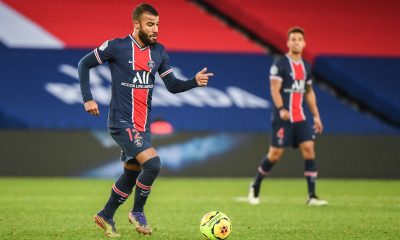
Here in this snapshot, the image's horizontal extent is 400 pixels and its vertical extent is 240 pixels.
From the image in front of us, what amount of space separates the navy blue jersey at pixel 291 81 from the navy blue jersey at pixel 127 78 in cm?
330

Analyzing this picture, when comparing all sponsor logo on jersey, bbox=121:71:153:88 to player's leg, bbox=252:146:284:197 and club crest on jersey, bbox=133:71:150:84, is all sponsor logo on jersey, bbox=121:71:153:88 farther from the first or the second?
player's leg, bbox=252:146:284:197

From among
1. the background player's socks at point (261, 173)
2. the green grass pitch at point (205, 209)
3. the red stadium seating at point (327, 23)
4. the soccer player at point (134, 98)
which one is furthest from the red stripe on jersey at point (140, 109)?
the red stadium seating at point (327, 23)

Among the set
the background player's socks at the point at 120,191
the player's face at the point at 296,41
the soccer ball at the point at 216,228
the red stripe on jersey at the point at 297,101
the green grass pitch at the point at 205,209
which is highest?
the player's face at the point at 296,41

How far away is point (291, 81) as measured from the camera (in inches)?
369

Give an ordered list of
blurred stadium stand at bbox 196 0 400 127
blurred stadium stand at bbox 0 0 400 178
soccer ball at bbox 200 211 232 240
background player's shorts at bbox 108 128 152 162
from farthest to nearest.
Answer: blurred stadium stand at bbox 196 0 400 127 < blurred stadium stand at bbox 0 0 400 178 < background player's shorts at bbox 108 128 152 162 < soccer ball at bbox 200 211 232 240

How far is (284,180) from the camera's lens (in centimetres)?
1430

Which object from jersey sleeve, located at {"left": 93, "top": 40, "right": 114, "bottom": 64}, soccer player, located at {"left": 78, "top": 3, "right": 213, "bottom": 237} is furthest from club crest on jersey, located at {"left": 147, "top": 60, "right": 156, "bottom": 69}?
jersey sleeve, located at {"left": 93, "top": 40, "right": 114, "bottom": 64}

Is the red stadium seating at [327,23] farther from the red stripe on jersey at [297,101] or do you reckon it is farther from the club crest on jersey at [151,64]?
the club crest on jersey at [151,64]

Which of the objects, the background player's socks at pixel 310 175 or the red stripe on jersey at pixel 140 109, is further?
the background player's socks at pixel 310 175

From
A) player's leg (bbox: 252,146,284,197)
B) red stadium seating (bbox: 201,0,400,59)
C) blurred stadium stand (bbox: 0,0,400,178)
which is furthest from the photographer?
red stadium seating (bbox: 201,0,400,59)

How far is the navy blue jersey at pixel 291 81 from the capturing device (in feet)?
30.7

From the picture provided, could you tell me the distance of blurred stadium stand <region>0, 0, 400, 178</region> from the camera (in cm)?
1434

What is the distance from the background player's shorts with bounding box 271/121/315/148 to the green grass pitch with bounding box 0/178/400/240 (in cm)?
74

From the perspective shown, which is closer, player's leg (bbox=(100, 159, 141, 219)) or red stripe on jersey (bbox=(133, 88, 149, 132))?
red stripe on jersey (bbox=(133, 88, 149, 132))
